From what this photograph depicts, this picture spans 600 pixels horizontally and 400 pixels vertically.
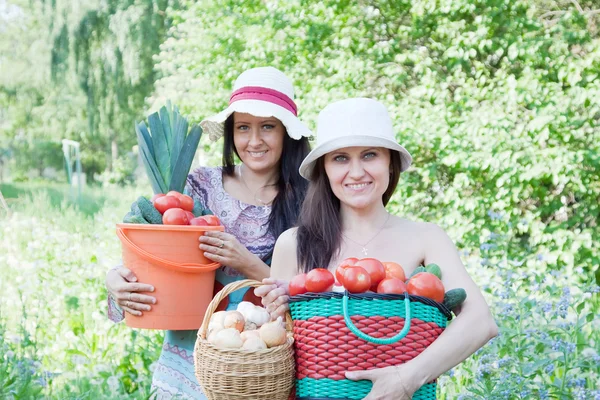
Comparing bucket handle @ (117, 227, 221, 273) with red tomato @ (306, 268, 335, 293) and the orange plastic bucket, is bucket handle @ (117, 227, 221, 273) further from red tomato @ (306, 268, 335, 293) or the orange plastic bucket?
red tomato @ (306, 268, 335, 293)

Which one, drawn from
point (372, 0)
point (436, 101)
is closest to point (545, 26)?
point (436, 101)

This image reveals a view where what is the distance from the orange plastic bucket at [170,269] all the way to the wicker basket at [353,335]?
68 cm

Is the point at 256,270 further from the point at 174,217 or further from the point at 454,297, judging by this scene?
the point at 454,297

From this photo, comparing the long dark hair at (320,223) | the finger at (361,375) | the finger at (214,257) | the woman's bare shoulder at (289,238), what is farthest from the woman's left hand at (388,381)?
the finger at (214,257)

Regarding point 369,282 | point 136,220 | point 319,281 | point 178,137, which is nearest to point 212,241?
point 136,220

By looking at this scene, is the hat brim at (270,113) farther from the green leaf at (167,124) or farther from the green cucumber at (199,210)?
the green cucumber at (199,210)

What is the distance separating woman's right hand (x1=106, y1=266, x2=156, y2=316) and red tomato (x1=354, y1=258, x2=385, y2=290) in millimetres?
917

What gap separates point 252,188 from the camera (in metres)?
2.84

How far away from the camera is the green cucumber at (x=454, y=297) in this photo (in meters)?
1.88

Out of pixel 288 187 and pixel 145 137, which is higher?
pixel 145 137

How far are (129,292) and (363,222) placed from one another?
2.76 feet

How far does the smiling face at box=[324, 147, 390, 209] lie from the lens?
85.0 inches

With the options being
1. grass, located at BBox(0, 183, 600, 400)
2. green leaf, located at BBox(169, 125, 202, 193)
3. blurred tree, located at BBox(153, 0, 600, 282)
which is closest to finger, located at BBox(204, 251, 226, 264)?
green leaf, located at BBox(169, 125, 202, 193)

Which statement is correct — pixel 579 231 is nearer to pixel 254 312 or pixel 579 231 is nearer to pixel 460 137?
pixel 460 137
